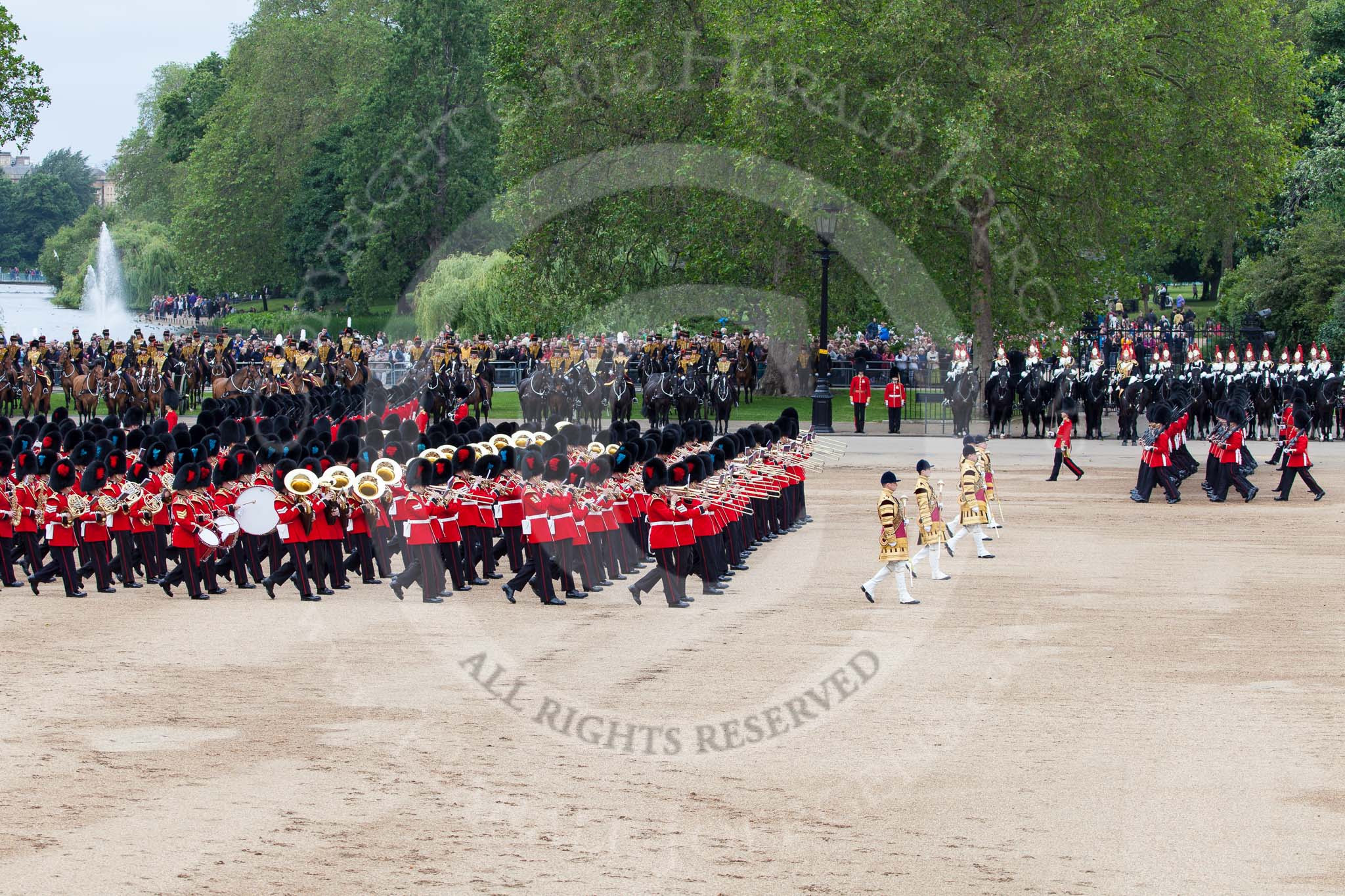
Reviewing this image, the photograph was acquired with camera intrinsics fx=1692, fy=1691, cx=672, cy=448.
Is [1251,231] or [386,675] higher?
[1251,231]

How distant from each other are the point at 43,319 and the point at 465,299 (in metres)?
43.9

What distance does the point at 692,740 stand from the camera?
10.6 metres

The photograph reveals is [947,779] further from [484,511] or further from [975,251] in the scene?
[975,251]

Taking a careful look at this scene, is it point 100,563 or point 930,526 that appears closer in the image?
point 100,563

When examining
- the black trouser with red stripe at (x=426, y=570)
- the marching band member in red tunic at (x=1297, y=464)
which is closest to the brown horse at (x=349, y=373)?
the marching band member in red tunic at (x=1297, y=464)

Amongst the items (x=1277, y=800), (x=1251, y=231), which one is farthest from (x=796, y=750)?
(x=1251, y=231)

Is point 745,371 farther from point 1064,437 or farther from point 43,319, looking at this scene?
point 43,319

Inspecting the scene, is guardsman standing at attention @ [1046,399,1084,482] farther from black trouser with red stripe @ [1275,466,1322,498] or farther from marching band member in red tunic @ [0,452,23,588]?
marching band member in red tunic @ [0,452,23,588]

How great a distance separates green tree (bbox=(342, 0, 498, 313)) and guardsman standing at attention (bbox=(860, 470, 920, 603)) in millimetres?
48830

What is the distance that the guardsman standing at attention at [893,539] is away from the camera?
1495cm

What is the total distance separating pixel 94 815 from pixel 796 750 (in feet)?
13.5

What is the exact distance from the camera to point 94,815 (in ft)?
29.8

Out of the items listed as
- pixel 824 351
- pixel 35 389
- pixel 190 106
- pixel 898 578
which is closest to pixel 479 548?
pixel 898 578

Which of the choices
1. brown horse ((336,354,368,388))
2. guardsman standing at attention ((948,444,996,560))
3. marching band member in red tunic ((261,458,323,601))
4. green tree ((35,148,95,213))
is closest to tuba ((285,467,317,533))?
marching band member in red tunic ((261,458,323,601))
